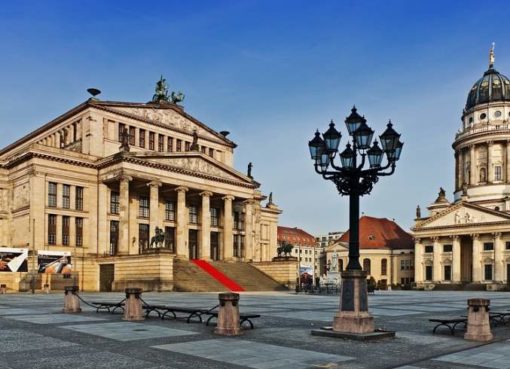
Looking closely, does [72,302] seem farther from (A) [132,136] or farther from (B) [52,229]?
(A) [132,136]

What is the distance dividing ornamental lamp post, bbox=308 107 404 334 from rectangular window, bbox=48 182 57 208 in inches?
1832

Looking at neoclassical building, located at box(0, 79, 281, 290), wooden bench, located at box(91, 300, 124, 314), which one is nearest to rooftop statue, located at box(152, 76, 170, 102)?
neoclassical building, located at box(0, 79, 281, 290)

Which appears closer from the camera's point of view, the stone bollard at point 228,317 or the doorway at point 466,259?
the stone bollard at point 228,317

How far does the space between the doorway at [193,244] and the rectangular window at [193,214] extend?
115 cm

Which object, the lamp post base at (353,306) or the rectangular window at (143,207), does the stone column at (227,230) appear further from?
the lamp post base at (353,306)

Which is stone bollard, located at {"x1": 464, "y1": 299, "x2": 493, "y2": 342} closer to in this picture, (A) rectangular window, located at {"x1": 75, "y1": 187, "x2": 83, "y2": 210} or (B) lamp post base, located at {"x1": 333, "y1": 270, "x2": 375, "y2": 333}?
(B) lamp post base, located at {"x1": 333, "y1": 270, "x2": 375, "y2": 333}

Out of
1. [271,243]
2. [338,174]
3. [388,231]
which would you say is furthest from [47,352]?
[388,231]

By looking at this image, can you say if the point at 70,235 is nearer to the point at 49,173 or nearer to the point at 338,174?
the point at 49,173

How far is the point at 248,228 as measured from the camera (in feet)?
247

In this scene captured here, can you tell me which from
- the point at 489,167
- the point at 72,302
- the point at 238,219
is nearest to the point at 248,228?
the point at 238,219

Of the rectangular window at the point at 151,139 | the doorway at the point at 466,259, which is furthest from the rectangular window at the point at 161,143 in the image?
the doorway at the point at 466,259

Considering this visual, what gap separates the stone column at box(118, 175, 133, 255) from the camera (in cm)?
5969

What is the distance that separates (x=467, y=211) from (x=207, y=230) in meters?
58.2

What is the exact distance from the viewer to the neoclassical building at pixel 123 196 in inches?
2274
